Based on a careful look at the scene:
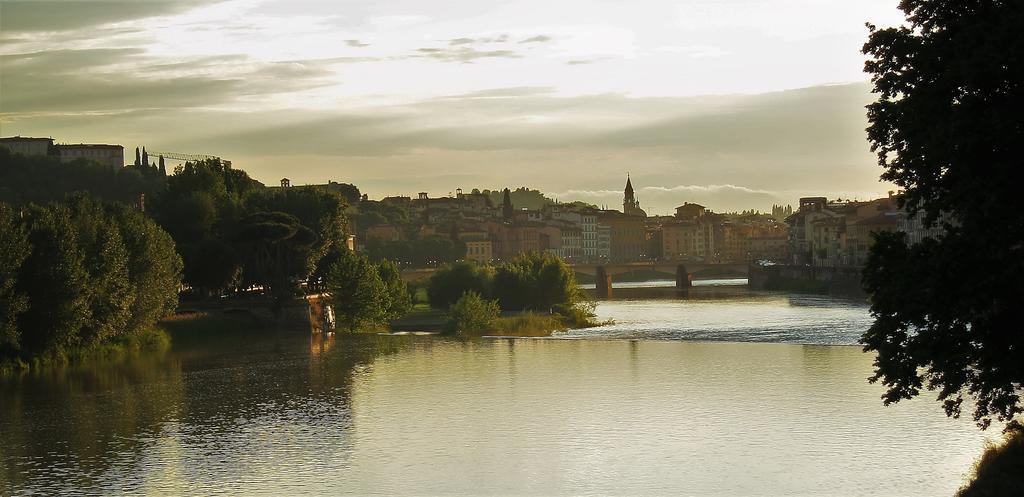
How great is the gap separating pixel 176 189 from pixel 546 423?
3711 cm

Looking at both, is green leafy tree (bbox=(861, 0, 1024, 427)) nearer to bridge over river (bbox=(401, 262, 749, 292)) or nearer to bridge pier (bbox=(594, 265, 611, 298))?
bridge over river (bbox=(401, 262, 749, 292))

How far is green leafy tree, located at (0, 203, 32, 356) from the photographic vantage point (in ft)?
104

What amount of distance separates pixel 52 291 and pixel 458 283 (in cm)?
2937

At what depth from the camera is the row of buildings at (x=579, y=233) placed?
125000 millimetres

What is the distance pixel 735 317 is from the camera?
54312 mm

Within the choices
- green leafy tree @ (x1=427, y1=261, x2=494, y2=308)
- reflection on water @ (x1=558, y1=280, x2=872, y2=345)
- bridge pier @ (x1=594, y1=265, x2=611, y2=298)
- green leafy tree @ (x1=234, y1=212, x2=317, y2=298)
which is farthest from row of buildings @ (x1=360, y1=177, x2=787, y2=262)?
green leafy tree @ (x1=234, y1=212, x2=317, y2=298)

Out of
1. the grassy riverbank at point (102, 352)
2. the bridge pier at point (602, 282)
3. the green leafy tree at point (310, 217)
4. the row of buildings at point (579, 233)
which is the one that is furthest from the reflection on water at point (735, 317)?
the row of buildings at point (579, 233)

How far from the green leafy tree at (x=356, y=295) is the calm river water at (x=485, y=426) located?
10.8 m

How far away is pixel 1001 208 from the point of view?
12.8m

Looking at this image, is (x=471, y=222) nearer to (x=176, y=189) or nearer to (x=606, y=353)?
(x=176, y=189)

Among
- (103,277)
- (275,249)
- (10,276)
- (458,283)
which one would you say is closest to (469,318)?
(275,249)

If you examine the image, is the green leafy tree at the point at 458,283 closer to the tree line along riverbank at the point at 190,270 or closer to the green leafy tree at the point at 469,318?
the tree line along riverbank at the point at 190,270

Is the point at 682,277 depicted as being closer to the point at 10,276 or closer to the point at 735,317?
the point at 735,317

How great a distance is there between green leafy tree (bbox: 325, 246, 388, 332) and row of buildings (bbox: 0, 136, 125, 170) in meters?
52.4
